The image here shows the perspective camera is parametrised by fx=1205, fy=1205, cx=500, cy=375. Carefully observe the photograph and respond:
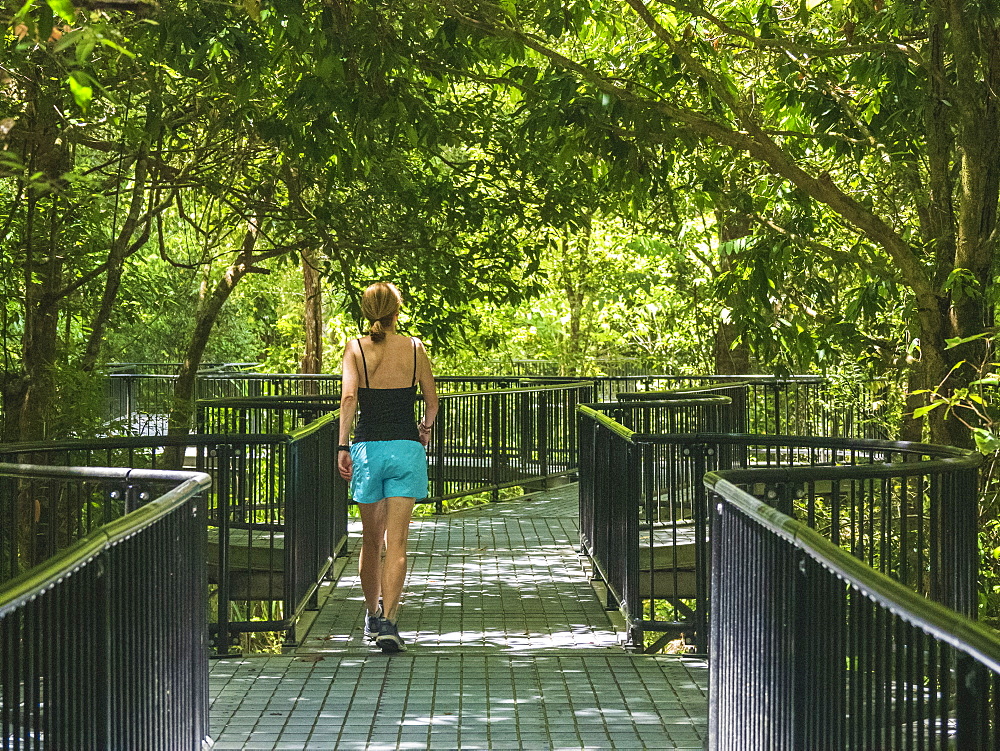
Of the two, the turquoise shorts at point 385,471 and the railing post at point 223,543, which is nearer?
the railing post at point 223,543

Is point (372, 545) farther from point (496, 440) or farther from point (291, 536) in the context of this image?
point (496, 440)

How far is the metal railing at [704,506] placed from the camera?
5957 mm

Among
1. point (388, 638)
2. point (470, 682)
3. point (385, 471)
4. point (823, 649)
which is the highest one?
point (385, 471)

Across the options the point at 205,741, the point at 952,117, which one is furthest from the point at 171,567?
the point at 952,117

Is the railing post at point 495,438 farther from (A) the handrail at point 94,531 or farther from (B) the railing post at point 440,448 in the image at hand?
(A) the handrail at point 94,531

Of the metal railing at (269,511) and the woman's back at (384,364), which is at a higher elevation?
the woman's back at (384,364)

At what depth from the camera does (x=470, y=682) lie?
661 centimetres

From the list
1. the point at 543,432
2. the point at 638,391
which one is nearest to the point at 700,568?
the point at 543,432

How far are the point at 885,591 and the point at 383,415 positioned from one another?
4.77 m

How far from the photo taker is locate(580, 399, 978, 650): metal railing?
19.5ft

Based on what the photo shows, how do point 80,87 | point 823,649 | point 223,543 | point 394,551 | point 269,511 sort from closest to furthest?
point 80,87 → point 823,649 → point 223,543 → point 394,551 → point 269,511

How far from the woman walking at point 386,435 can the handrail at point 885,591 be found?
2957mm

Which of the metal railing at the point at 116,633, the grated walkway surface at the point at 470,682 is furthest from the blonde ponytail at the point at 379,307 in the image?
the metal railing at the point at 116,633

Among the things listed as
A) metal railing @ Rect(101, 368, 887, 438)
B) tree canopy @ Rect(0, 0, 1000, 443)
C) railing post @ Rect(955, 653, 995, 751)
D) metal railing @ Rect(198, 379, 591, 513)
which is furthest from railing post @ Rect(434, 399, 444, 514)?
railing post @ Rect(955, 653, 995, 751)
